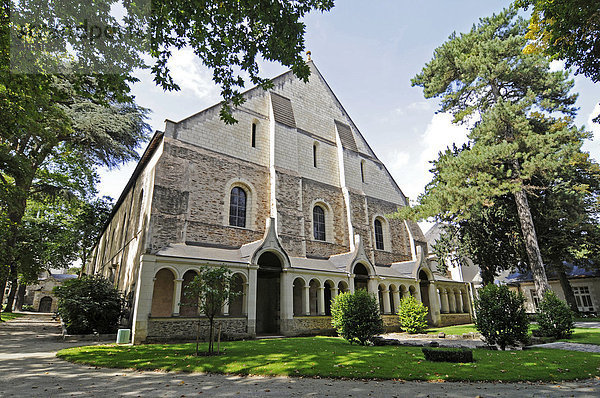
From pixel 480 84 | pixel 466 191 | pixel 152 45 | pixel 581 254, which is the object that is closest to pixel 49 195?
pixel 152 45

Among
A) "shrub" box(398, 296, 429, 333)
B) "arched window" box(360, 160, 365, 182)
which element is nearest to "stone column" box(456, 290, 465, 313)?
"shrub" box(398, 296, 429, 333)

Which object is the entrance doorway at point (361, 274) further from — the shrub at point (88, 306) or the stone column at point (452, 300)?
the shrub at point (88, 306)

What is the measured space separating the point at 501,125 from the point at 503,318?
44.1ft

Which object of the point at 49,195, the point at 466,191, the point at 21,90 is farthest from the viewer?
the point at 49,195

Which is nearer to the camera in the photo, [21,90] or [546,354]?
[546,354]

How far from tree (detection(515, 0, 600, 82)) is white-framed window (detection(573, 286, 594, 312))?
3258 centimetres

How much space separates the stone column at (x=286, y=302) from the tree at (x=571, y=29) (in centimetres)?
1458

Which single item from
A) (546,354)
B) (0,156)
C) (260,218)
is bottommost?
(546,354)

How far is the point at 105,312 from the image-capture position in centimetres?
1564

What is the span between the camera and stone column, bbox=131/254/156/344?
43.5 feet

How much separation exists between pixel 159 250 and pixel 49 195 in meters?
16.6

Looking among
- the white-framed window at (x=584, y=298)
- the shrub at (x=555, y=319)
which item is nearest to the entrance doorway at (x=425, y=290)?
the shrub at (x=555, y=319)

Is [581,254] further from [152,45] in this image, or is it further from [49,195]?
[49,195]

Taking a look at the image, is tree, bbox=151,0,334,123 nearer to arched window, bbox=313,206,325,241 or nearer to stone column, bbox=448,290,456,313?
Result: arched window, bbox=313,206,325,241
